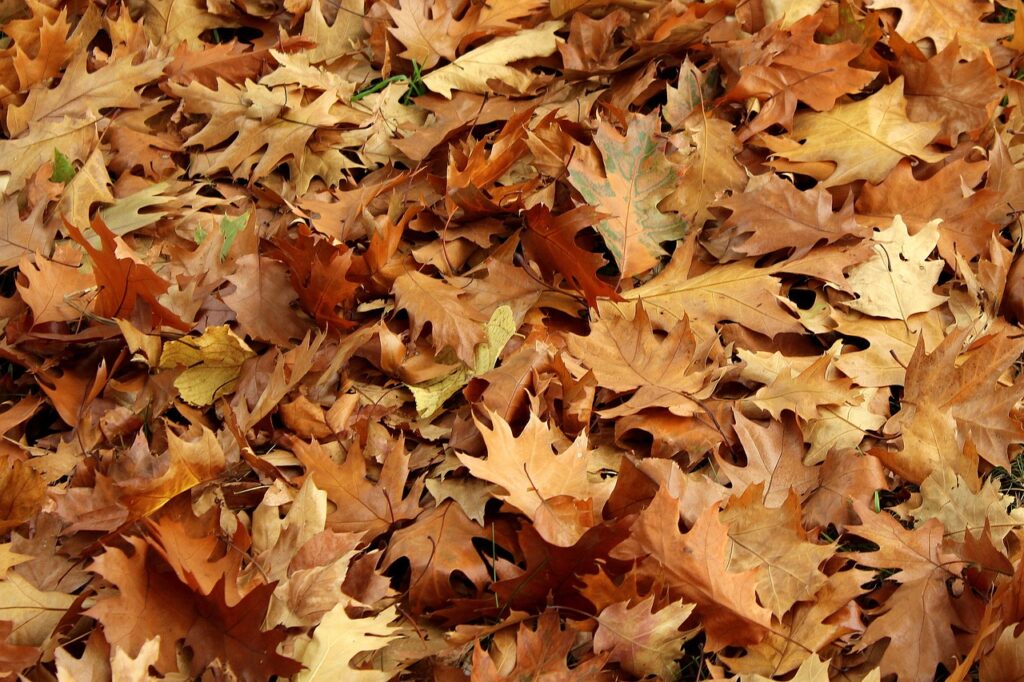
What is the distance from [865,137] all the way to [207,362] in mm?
1570

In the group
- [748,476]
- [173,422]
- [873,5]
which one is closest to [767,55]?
[873,5]

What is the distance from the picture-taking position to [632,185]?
2.06 m

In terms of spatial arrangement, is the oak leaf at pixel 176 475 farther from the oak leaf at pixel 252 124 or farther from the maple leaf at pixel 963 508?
the maple leaf at pixel 963 508

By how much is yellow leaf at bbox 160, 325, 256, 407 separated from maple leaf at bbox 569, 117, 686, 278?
2.56 ft

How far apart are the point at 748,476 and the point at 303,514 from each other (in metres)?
0.79

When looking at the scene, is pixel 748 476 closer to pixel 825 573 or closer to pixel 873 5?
pixel 825 573

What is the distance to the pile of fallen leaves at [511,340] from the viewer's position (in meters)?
1.51

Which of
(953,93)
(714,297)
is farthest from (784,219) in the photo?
(953,93)

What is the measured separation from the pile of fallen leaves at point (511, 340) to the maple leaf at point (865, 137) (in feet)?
0.03

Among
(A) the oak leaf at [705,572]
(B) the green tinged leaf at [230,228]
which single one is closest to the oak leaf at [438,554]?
(A) the oak leaf at [705,572]

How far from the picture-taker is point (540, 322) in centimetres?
196

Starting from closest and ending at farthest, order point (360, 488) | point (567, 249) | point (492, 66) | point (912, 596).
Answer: point (912, 596) < point (360, 488) < point (567, 249) < point (492, 66)

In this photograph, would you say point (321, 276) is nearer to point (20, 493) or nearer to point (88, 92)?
point (20, 493)

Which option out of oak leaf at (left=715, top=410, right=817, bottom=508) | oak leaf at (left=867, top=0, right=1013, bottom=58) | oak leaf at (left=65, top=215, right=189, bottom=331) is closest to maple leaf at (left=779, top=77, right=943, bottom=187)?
oak leaf at (left=867, top=0, right=1013, bottom=58)
